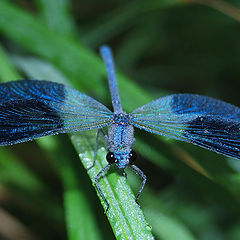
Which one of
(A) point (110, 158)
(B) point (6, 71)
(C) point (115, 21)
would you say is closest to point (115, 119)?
(A) point (110, 158)

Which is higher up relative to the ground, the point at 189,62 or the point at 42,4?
the point at 42,4

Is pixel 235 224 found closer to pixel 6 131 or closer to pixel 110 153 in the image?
pixel 110 153

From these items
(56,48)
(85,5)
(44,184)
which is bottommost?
(44,184)

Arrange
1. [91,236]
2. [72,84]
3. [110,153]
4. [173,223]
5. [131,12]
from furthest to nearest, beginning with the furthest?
[131,12], [72,84], [173,223], [91,236], [110,153]

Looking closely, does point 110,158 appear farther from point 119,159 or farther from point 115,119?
point 115,119

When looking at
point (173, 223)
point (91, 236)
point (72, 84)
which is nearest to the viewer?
point (91, 236)

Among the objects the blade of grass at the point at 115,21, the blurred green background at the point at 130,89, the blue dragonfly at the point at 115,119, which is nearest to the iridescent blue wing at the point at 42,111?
the blue dragonfly at the point at 115,119

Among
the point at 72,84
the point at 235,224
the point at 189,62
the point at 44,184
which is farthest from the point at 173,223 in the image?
the point at 189,62

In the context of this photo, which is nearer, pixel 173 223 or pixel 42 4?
pixel 173 223
